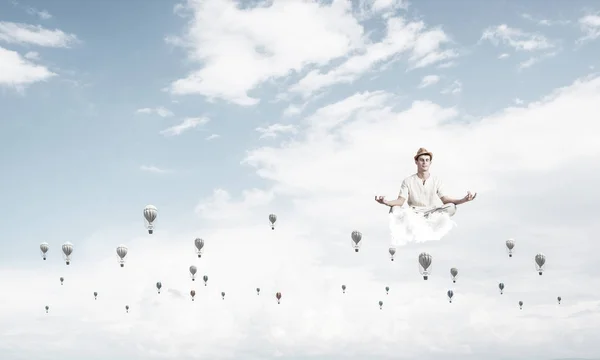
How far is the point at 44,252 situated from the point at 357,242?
197 ft

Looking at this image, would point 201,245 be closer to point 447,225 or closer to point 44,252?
point 44,252

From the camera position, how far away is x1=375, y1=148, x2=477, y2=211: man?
17.9 metres

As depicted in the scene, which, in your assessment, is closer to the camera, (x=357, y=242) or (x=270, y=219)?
(x=357, y=242)

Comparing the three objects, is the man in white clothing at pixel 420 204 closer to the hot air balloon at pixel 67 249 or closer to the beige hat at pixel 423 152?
the beige hat at pixel 423 152

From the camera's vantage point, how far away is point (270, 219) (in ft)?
405

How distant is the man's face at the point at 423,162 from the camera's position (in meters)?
18.2

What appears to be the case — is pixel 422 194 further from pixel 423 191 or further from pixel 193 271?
pixel 193 271

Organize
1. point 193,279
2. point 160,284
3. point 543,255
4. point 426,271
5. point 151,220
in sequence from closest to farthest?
point 426,271
point 151,220
point 543,255
point 193,279
point 160,284

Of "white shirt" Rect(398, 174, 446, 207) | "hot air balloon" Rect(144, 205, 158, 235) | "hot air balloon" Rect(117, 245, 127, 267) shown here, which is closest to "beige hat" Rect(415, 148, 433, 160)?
"white shirt" Rect(398, 174, 446, 207)

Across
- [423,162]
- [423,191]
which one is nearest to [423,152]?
[423,162]

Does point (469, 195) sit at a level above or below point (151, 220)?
below

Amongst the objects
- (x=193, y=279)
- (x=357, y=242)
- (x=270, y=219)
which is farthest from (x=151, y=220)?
(x=193, y=279)

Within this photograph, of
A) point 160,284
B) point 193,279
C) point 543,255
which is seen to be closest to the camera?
point 543,255

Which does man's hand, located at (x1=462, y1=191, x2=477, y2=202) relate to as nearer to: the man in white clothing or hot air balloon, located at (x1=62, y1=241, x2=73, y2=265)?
the man in white clothing
